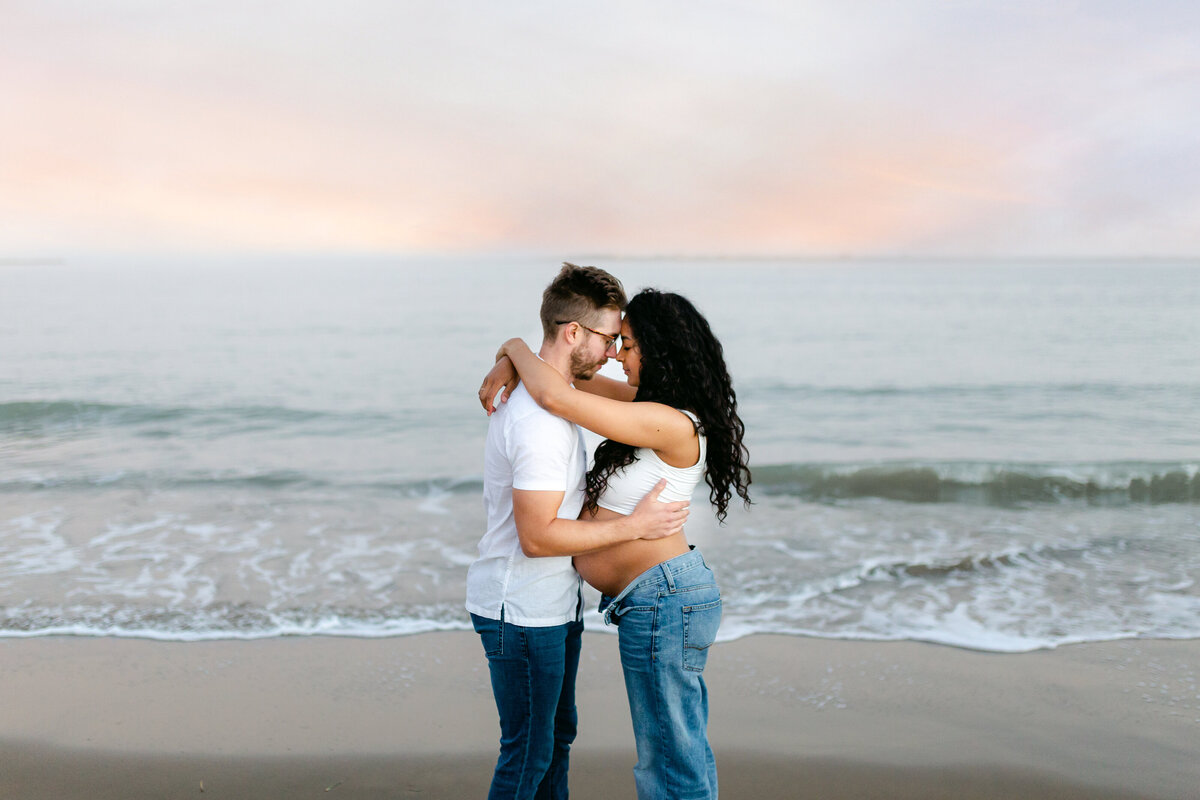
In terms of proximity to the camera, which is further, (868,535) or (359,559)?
(868,535)

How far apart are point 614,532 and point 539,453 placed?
1.06ft

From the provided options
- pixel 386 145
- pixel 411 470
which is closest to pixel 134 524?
pixel 411 470

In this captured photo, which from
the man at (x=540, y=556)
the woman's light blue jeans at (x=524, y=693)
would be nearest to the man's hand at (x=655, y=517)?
the man at (x=540, y=556)

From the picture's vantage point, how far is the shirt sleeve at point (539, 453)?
2.29 meters

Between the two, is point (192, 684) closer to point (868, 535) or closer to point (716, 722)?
point (716, 722)

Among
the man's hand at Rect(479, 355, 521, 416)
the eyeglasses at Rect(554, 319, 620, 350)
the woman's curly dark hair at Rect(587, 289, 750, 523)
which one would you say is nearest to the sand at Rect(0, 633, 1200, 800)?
the woman's curly dark hair at Rect(587, 289, 750, 523)

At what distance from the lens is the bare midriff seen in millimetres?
2480

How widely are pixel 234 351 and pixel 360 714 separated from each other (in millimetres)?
18225

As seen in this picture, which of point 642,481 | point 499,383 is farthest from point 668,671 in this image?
point 499,383

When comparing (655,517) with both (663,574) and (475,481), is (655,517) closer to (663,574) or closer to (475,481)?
(663,574)

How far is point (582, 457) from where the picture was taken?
2.53 metres

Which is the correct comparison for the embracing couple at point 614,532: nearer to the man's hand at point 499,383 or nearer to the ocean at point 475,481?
the man's hand at point 499,383

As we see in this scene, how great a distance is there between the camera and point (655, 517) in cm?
241

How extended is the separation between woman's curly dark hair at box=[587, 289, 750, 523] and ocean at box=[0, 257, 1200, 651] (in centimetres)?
315
